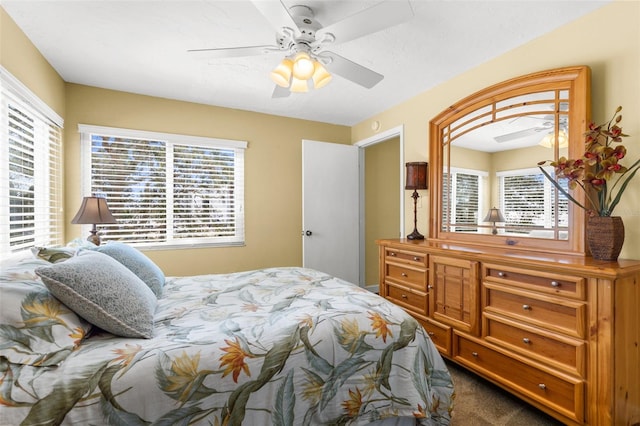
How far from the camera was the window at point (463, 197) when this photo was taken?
98.7 inches

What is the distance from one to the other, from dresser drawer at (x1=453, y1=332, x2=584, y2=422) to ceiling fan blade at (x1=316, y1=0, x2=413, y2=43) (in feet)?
6.72

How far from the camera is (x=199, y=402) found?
99cm

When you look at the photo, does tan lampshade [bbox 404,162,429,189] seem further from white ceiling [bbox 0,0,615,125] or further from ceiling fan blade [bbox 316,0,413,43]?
ceiling fan blade [bbox 316,0,413,43]

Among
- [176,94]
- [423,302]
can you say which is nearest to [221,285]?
[423,302]

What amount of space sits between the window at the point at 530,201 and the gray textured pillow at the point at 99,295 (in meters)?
2.46

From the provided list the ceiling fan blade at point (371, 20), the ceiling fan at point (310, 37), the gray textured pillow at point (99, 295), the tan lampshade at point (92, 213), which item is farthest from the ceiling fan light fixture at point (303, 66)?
the tan lampshade at point (92, 213)

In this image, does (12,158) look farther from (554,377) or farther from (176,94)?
(554,377)

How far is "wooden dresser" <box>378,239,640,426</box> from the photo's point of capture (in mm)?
1404

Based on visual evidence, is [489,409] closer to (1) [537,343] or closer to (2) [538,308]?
(1) [537,343]

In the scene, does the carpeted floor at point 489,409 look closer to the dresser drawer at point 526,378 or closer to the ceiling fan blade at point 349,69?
the dresser drawer at point 526,378

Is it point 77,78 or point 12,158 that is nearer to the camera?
point 12,158

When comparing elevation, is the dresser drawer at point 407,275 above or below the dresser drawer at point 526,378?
above

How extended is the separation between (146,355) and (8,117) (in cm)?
216

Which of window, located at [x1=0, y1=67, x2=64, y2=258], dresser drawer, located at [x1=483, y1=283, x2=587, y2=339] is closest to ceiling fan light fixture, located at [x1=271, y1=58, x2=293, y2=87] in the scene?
window, located at [x1=0, y1=67, x2=64, y2=258]
